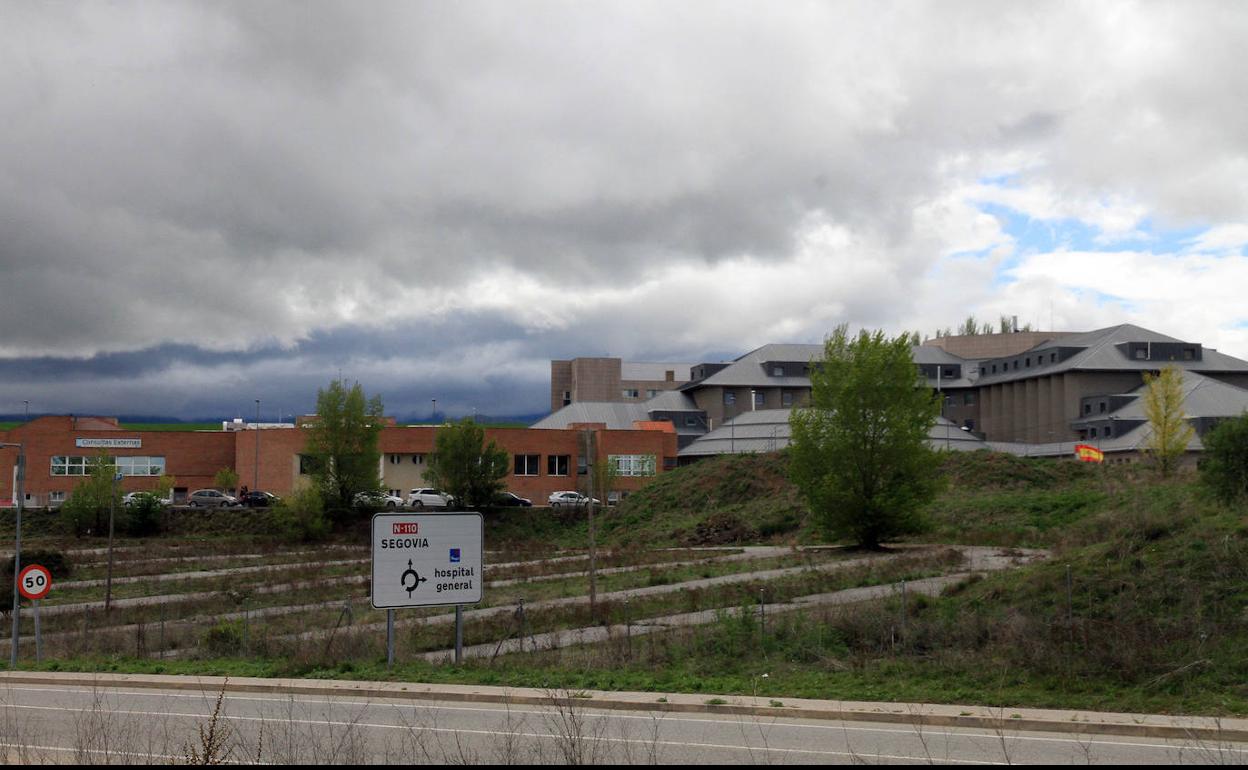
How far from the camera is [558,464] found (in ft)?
302

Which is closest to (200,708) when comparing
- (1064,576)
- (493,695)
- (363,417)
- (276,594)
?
(493,695)

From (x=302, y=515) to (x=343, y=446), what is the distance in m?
9.30

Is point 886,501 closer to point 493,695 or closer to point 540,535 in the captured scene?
point 493,695

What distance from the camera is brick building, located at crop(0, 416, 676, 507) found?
89250mm

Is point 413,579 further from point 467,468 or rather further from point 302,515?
point 467,468

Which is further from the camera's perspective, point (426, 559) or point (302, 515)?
point (302, 515)

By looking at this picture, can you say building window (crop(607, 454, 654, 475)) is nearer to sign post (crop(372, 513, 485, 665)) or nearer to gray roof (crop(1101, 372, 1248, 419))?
gray roof (crop(1101, 372, 1248, 419))

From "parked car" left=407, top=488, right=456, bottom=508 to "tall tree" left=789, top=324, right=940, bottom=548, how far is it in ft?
137

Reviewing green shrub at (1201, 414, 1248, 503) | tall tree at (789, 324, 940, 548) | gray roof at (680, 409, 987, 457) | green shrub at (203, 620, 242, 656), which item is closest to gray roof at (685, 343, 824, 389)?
gray roof at (680, 409, 987, 457)

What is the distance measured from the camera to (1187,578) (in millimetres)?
22219

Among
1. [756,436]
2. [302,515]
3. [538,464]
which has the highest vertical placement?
[756,436]

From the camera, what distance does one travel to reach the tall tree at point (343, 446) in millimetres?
78875

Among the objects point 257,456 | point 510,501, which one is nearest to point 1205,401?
point 510,501

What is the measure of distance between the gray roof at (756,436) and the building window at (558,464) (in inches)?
599
